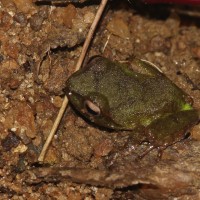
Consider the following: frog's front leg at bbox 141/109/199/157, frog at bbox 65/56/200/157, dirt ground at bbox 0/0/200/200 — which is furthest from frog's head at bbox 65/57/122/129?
frog's front leg at bbox 141/109/199/157

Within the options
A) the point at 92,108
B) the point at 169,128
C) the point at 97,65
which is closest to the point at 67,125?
the point at 92,108

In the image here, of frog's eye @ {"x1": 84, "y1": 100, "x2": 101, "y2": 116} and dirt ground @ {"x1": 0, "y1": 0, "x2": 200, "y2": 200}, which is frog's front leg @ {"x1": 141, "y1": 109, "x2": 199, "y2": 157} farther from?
frog's eye @ {"x1": 84, "y1": 100, "x2": 101, "y2": 116}

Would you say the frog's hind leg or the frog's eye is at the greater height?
the frog's eye

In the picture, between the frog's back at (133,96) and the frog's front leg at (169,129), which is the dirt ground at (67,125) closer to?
the frog's front leg at (169,129)

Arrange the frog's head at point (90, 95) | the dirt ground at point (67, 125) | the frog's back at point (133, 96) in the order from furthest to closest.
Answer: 1. the frog's back at point (133, 96)
2. the frog's head at point (90, 95)
3. the dirt ground at point (67, 125)

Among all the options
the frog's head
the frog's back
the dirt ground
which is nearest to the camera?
the dirt ground

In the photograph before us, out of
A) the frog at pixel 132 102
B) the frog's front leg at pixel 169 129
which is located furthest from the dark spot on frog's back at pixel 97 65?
the frog's front leg at pixel 169 129

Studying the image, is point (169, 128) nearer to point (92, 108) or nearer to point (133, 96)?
point (133, 96)

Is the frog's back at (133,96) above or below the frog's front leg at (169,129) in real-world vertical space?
above

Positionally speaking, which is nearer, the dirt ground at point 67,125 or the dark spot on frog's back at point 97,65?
the dirt ground at point 67,125
